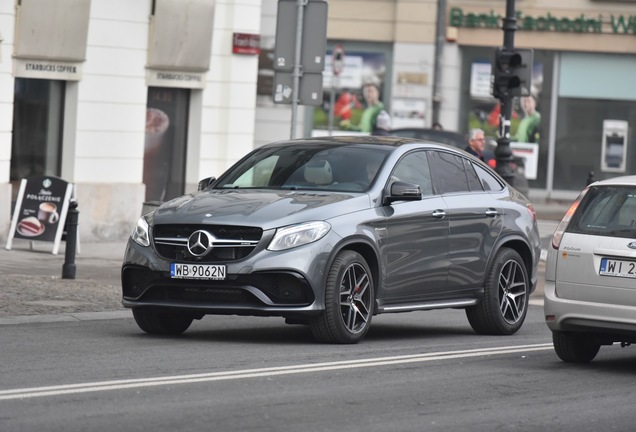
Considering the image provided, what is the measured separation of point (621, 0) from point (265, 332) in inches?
1105

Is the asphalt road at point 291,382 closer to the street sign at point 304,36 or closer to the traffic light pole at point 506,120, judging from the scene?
the street sign at point 304,36

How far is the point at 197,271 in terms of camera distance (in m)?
11.8

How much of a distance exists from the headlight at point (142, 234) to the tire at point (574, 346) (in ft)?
10.5

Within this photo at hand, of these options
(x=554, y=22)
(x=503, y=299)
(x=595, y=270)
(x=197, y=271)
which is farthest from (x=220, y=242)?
(x=554, y=22)

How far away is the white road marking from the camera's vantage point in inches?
358

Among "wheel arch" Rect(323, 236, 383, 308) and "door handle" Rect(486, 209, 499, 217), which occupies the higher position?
"door handle" Rect(486, 209, 499, 217)

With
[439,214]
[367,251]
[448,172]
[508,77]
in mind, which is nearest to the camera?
[367,251]

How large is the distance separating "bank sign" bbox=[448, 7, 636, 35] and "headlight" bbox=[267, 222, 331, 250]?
28.2 m

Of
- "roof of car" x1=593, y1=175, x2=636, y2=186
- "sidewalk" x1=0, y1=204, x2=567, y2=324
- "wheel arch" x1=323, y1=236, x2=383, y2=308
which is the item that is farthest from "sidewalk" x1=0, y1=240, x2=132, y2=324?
"roof of car" x1=593, y1=175, x2=636, y2=186

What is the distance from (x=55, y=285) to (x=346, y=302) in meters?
5.08

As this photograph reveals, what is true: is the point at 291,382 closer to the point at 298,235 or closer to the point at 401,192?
the point at 298,235

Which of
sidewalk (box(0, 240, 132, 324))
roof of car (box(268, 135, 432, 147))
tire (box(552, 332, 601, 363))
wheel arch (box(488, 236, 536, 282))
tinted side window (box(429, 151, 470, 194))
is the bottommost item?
sidewalk (box(0, 240, 132, 324))

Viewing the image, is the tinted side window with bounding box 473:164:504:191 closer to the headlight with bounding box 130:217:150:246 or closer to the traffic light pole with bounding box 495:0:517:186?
the headlight with bounding box 130:217:150:246

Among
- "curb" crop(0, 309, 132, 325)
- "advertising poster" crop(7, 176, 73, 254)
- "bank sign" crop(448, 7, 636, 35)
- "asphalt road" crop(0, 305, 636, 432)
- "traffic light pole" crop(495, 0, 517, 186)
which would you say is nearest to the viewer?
"asphalt road" crop(0, 305, 636, 432)
